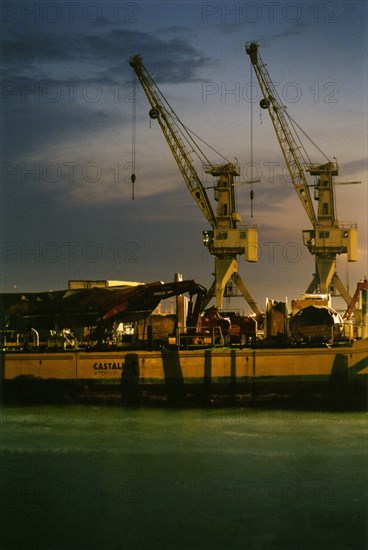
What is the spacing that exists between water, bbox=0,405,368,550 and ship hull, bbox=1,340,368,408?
2.40 meters

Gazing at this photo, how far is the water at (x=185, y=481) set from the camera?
686 inches

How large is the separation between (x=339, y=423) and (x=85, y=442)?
1060 cm

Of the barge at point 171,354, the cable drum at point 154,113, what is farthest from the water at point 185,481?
the cable drum at point 154,113

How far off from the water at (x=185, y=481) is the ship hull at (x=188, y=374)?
240 centimetres

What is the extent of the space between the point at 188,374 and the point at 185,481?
581 inches

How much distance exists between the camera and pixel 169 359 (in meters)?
37.2

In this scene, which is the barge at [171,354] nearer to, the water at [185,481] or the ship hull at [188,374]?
the ship hull at [188,374]

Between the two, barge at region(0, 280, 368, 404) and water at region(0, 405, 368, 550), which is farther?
barge at region(0, 280, 368, 404)

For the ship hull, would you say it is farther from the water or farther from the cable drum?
the cable drum

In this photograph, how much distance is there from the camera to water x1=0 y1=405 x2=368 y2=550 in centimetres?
1742

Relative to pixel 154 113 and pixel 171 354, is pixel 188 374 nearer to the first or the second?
pixel 171 354

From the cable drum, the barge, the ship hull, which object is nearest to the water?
the ship hull

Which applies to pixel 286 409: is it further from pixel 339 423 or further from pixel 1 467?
pixel 1 467

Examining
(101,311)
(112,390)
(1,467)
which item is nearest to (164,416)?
(112,390)
